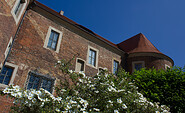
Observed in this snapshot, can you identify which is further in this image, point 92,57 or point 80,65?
point 92,57

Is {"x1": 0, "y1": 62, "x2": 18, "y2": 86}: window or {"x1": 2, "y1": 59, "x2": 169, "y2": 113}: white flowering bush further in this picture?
{"x1": 0, "y1": 62, "x2": 18, "y2": 86}: window

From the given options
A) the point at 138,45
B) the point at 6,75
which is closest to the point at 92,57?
the point at 6,75

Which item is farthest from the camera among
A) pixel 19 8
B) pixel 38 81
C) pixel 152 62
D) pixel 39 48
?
pixel 152 62

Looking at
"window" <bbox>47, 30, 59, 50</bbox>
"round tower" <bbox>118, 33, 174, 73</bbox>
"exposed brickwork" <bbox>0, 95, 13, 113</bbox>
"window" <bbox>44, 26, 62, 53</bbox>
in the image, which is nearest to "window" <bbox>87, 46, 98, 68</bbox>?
"window" <bbox>44, 26, 62, 53</bbox>

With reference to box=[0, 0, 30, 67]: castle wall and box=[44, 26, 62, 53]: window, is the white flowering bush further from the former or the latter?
box=[44, 26, 62, 53]: window

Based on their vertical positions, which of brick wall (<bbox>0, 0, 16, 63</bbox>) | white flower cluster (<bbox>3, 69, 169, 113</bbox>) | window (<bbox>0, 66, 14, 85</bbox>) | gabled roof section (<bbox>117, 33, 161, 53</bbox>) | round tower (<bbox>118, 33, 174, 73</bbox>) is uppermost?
gabled roof section (<bbox>117, 33, 161, 53</bbox>)

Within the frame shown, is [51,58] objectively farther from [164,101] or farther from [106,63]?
[164,101]

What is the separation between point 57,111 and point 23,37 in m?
7.34

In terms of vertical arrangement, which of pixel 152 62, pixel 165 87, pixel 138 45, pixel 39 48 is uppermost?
pixel 138 45

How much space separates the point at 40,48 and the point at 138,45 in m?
11.8

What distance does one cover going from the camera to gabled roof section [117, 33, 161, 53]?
17.2 m

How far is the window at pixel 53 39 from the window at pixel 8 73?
9.15ft

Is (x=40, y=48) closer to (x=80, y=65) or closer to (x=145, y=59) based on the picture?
(x=80, y=65)

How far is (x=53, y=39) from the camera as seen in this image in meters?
11.4
